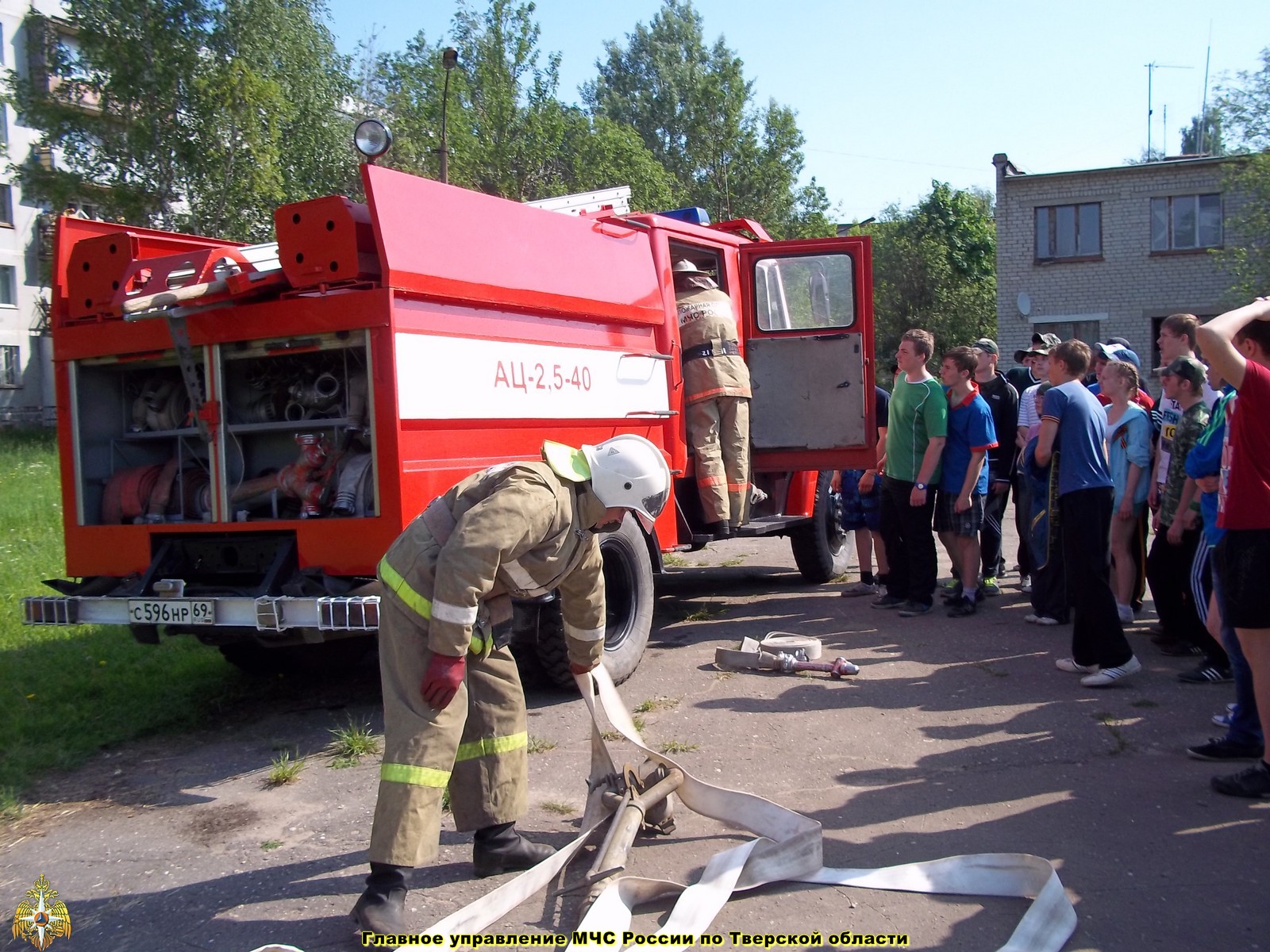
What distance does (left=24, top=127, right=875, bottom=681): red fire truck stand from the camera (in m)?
4.96

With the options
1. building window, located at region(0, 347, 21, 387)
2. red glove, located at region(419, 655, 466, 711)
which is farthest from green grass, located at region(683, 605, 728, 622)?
building window, located at region(0, 347, 21, 387)

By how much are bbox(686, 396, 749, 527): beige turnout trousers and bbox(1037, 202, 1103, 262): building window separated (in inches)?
921

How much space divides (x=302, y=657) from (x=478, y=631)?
3.66m

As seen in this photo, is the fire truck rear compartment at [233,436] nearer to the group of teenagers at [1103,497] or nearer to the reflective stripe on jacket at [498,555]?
the reflective stripe on jacket at [498,555]

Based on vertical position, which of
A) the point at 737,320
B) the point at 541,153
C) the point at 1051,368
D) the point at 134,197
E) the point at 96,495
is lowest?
the point at 96,495

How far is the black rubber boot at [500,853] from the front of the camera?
3699 mm

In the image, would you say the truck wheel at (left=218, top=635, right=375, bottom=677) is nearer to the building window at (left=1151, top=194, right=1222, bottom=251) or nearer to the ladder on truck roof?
the ladder on truck roof

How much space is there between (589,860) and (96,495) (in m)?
3.63

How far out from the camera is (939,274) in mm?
39719

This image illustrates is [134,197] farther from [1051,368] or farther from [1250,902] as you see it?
[1250,902]

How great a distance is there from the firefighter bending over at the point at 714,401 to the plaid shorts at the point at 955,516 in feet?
4.56

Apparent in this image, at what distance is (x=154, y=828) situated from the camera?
4359 millimetres

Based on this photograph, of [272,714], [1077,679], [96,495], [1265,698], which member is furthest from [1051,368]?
[96,495]

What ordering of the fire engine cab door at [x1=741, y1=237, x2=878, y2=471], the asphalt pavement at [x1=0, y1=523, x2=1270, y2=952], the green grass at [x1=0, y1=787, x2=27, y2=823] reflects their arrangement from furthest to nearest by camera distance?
the fire engine cab door at [x1=741, y1=237, x2=878, y2=471] → the green grass at [x1=0, y1=787, x2=27, y2=823] → the asphalt pavement at [x1=0, y1=523, x2=1270, y2=952]
